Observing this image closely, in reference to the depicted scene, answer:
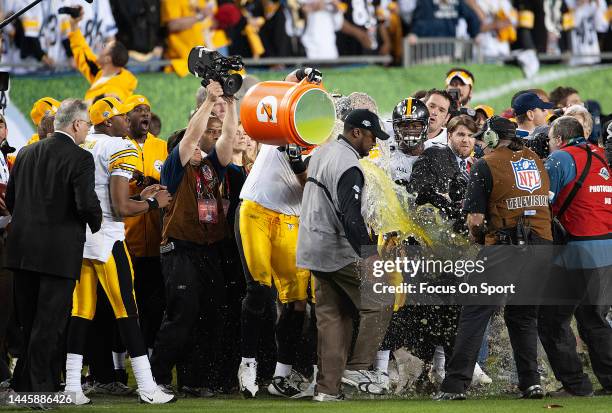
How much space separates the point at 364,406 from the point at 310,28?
8.48 metres

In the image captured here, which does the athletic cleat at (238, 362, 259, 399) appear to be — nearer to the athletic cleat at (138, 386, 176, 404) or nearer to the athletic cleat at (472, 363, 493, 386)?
the athletic cleat at (138, 386, 176, 404)

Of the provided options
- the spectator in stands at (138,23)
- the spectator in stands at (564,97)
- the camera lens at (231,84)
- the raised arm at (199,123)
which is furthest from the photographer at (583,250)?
the spectator in stands at (138,23)

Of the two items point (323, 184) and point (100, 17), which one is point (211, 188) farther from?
point (100, 17)

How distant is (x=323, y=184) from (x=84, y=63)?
5.21 meters

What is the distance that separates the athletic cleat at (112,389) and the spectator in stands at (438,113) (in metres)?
3.25

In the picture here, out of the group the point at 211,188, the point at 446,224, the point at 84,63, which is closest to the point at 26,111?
the point at 84,63

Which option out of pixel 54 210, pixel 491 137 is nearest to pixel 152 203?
pixel 54 210

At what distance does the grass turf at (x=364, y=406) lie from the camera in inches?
353

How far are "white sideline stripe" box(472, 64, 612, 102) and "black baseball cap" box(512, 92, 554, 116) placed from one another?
512 cm

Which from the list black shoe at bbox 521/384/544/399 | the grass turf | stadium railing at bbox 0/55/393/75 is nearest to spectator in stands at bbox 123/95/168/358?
the grass turf

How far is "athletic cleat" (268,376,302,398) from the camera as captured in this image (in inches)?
391

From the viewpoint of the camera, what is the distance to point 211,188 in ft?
33.0

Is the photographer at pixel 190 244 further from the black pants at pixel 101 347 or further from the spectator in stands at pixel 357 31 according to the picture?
the spectator in stands at pixel 357 31

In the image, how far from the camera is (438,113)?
11.6 metres
